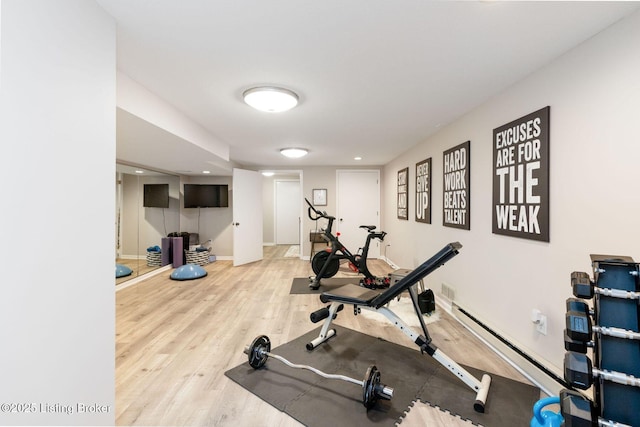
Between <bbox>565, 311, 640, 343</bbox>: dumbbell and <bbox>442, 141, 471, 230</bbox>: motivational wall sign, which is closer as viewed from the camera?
<bbox>565, 311, 640, 343</bbox>: dumbbell

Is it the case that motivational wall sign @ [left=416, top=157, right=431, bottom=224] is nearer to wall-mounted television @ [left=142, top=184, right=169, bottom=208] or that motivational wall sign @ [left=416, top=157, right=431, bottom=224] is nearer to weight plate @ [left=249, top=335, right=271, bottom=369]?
weight plate @ [left=249, top=335, right=271, bottom=369]

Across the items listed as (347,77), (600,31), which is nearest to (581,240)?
(600,31)

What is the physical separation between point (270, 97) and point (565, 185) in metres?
2.24

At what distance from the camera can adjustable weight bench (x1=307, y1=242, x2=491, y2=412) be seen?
1.55 m

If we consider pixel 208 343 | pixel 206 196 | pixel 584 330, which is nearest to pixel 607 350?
pixel 584 330

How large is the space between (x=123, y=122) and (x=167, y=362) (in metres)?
2.03

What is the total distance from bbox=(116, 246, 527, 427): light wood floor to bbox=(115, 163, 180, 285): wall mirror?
0.47m

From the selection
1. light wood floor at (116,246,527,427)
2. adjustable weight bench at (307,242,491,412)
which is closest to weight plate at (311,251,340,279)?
light wood floor at (116,246,527,427)

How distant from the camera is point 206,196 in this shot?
5.92 m

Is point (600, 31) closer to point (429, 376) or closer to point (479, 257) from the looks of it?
point (479, 257)

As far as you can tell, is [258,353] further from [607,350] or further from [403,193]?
[403,193]

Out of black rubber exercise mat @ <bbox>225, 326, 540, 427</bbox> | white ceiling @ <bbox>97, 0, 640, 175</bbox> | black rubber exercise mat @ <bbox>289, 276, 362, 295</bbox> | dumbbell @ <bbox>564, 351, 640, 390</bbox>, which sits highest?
white ceiling @ <bbox>97, 0, 640, 175</bbox>

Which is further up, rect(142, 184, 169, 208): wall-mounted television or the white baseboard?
rect(142, 184, 169, 208): wall-mounted television

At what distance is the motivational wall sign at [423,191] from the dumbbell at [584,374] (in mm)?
2755
